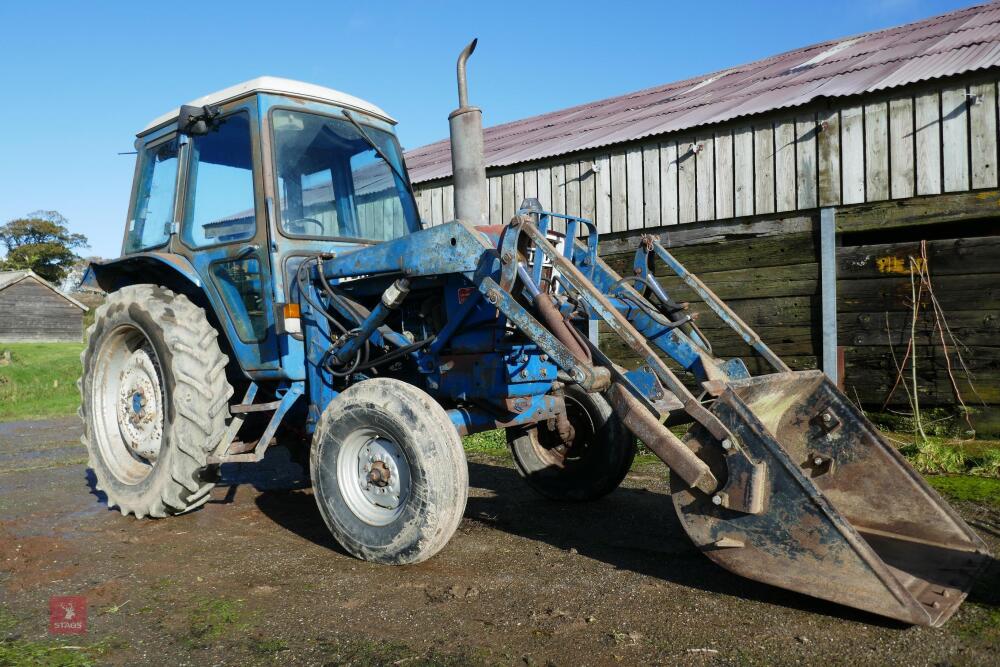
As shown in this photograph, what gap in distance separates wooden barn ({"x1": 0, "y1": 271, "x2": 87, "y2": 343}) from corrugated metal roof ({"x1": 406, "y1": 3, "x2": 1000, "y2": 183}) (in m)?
30.9

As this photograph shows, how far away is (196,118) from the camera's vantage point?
4.44 m

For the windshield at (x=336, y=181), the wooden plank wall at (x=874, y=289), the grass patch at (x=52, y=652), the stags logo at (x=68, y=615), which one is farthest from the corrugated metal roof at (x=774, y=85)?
the grass patch at (x=52, y=652)

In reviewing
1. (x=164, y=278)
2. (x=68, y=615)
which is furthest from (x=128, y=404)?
(x=68, y=615)

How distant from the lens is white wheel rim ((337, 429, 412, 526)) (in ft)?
11.5

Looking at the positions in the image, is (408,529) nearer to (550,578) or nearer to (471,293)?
(550,578)

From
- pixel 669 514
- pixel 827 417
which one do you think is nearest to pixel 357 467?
pixel 669 514

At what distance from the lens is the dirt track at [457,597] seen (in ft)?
8.24

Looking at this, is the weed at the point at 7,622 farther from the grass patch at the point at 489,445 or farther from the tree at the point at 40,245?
the tree at the point at 40,245

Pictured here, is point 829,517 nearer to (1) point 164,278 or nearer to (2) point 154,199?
(1) point 164,278

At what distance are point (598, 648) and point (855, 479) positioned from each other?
5.54 ft

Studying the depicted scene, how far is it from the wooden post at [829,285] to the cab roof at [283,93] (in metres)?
4.70

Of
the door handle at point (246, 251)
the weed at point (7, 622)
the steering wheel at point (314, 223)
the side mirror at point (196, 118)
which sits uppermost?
the side mirror at point (196, 118)

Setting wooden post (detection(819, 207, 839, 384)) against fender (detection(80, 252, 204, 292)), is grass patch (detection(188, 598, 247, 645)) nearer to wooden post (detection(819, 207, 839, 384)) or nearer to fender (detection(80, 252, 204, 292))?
fender (detection(80, 252, 204, 292))

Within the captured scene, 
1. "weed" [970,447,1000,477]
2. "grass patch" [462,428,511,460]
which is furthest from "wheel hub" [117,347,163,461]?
"weed" [970,447,1000,477]
